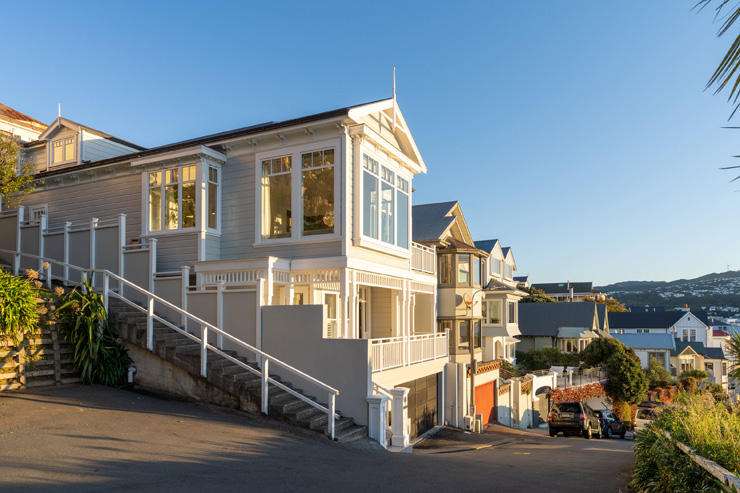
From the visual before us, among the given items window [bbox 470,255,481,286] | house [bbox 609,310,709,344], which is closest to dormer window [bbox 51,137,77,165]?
window [bbox 470,255,481,286]

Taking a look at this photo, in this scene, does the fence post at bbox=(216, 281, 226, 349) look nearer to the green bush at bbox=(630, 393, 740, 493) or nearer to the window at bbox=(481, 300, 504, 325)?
the green bush at bbox=(630, 393, 740, 493)

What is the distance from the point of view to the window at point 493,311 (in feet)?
125

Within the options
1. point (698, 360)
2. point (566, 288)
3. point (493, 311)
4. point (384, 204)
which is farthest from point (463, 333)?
point (566, 288)

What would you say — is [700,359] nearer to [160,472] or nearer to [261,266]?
[261,266]

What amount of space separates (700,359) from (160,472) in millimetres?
84271

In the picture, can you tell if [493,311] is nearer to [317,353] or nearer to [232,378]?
[317,353]

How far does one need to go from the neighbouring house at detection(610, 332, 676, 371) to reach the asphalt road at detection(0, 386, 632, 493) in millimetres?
64707

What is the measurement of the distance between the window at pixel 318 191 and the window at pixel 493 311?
77.5 ft

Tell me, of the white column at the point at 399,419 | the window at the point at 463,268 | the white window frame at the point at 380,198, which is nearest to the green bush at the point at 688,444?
the white column at the point at 399,419

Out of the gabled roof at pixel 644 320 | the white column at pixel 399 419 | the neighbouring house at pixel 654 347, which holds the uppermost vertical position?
the white column at pixel 399 419

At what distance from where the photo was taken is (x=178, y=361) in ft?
42.0

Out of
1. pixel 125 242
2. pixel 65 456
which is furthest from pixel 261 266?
pixel 65 456

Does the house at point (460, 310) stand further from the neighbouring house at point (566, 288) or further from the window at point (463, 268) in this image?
the neighbouring house at point (566, 288)

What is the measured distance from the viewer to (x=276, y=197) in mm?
17016
